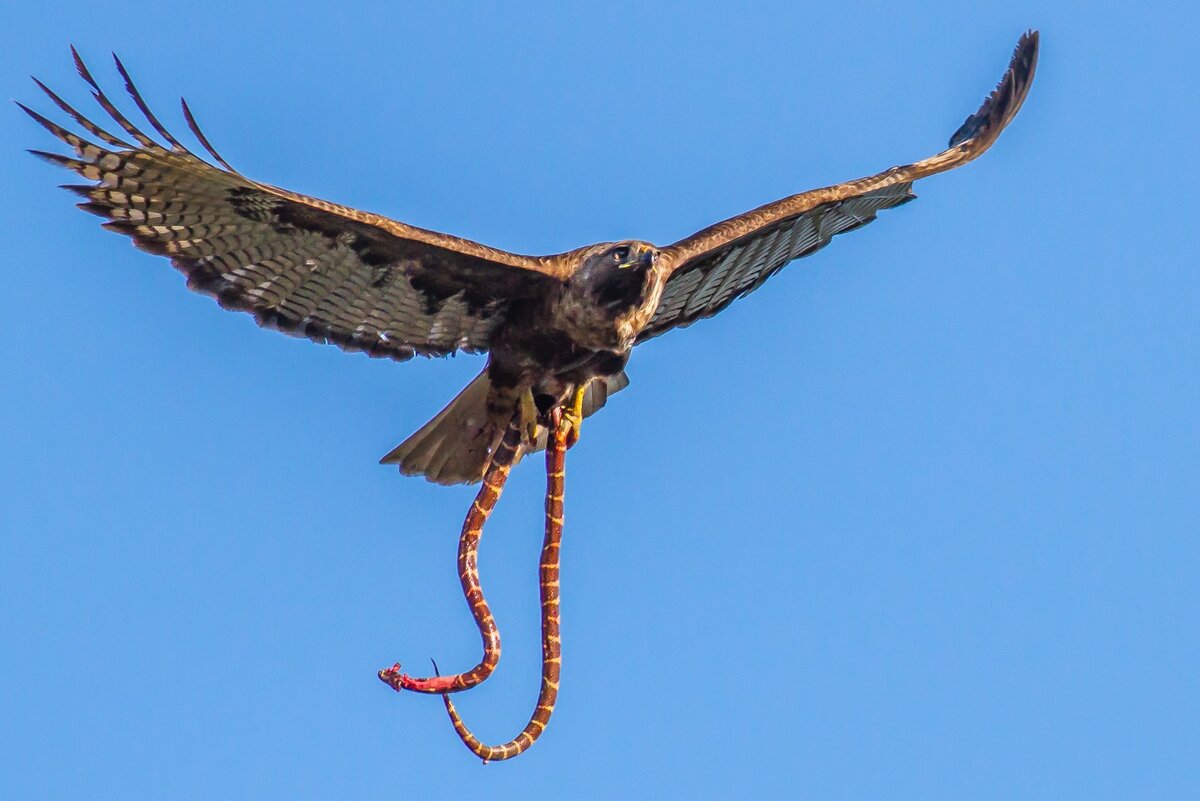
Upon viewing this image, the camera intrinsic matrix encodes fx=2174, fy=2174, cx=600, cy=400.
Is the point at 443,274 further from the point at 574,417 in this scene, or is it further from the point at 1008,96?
the point at 1008,96

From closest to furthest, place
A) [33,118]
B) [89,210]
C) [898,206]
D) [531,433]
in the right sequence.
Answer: [33,118], [89,210], [531,433], [898,206]

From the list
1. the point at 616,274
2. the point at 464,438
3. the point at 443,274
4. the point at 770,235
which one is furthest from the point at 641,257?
the point at 464,438

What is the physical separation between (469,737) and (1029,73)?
523cm

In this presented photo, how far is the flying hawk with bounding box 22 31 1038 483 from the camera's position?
10.1 metres

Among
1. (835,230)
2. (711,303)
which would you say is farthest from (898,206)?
(711,303)

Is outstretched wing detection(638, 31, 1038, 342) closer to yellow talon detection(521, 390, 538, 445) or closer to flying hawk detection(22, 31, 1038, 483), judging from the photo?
flying hawk detection(22, 31, 1038, 483)

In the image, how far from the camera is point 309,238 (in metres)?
10.4

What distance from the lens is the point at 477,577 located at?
1048 cm

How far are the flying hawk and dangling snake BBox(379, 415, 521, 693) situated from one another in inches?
8.2

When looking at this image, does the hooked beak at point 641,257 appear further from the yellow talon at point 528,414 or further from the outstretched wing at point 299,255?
the yellow talon at point 528,414

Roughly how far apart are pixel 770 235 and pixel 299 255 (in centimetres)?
255

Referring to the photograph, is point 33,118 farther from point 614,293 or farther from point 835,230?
point 835,230

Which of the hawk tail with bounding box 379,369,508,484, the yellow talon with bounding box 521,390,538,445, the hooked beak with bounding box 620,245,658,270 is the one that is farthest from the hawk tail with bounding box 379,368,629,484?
the hooked beak with bounding box 620,245,658,270

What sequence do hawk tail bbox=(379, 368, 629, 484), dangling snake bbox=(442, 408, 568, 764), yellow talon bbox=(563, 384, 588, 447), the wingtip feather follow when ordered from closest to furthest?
dangling snake bbox=(442, 408, 568, 764) → yellow talon bbox=(563, 384, 588, 447) → hawk tail bbox=(379, 368, 629, 484) → the wingtip feather
